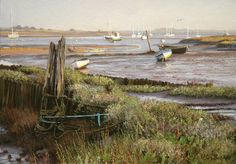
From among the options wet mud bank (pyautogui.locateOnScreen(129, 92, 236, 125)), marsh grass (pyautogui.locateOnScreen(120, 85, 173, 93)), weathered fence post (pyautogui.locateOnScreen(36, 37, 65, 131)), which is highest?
weathered fence post (pyautogui.locateOnScreen(36, 37, 65, 131))

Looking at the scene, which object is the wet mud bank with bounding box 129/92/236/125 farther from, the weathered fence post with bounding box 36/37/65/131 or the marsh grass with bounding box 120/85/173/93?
the weathered fence post with bounding box 36/37/65/131

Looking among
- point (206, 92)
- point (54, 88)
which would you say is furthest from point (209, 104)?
point (54, 88)

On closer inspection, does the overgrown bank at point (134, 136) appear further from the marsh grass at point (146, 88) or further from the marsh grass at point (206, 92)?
the marsh grass at point (206, 92)

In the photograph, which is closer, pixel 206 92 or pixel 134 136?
pixel 134 136

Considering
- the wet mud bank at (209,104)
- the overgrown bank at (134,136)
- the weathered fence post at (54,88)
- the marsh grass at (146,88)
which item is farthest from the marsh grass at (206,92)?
the weathered fence post at (54,88)

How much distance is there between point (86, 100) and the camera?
37.6 feet

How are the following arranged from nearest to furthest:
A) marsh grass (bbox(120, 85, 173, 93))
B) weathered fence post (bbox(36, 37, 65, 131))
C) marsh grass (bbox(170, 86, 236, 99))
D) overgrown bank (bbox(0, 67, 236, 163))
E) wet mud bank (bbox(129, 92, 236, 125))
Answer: overgrown bank (bbox(0, 67, 236, 163)), weathered fence post (bbox(36, 37, 65, 131)), wet mud bank (bbox(129, 92, 236, 125)), marsh grass (bbox(170, 86, 236, 99)), marsh grass (bbox(120, 85, 173, 93))

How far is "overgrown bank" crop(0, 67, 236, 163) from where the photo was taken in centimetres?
698

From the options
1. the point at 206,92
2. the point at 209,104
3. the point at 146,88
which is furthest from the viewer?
the point at 146,88

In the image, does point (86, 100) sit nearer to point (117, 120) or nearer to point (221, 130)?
point (117, 120)

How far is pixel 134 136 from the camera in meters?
8.73

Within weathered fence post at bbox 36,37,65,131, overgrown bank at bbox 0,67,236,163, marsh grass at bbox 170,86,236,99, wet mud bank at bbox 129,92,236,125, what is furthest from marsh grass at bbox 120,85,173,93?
weathered fence post at bbox 36,37,65,131

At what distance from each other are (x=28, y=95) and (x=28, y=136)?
7.88 feet

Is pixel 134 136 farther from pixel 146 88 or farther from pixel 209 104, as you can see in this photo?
pixel 146 88
